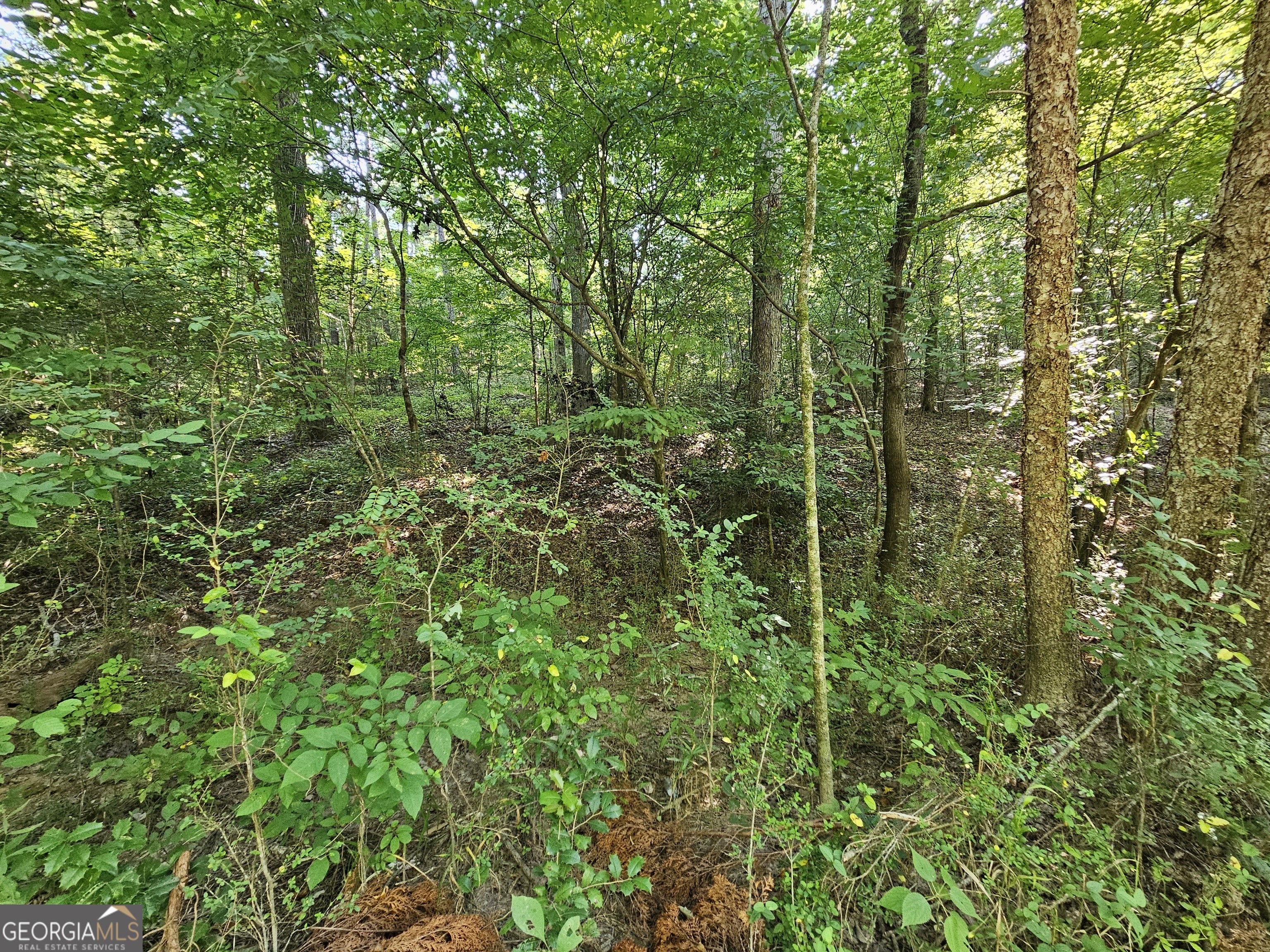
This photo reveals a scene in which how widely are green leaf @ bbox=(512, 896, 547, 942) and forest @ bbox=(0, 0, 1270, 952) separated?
0.22m

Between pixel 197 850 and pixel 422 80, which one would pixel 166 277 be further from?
pixel 197 850

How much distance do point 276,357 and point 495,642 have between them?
3.81m

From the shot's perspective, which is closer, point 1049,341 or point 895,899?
point 895,899

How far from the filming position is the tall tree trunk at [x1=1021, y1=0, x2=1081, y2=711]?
8.95ft

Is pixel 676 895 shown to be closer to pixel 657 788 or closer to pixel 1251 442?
pixel 657 788

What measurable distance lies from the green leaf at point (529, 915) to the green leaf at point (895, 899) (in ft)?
3.86

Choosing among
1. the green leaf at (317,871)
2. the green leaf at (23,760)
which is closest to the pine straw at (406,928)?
the green leaf at (317,871)

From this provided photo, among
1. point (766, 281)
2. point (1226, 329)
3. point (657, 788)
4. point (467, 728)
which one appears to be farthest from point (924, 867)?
point (766, 281)

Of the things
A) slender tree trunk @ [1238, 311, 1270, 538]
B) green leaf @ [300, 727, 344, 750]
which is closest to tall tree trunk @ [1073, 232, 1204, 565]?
slender tree trunk @ [1238, 311, 1270, 538]

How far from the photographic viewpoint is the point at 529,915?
1547 millimetres

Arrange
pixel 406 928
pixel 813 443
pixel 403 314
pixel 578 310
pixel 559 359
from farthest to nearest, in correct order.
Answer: pixel 578 310, pixel 559 359, pixel 403 314, pixel 813 443, pixel 406 928

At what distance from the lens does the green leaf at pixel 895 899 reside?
1.57 meters

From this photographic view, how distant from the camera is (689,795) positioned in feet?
8.28

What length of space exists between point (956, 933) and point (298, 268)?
950cm
